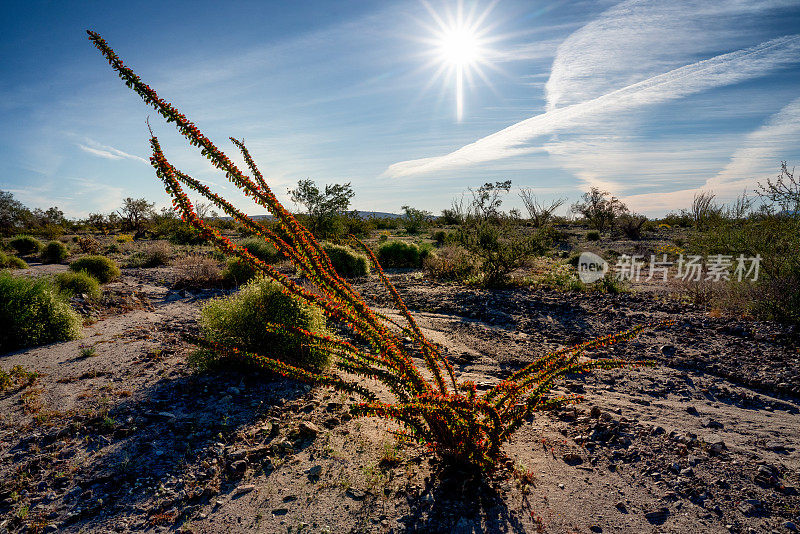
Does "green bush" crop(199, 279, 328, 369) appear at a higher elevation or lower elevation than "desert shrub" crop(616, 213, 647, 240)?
lower

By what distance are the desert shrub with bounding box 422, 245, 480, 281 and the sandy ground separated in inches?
261

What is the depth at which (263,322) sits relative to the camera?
14.2 feet

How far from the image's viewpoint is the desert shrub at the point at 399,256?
14.3m

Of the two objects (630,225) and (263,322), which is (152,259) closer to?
(263,322)

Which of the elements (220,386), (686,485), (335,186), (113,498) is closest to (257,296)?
(220,386)

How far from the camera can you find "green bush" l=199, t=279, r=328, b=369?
14.3 feet

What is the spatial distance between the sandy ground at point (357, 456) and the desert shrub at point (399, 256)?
9255 mm

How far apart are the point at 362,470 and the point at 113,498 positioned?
65.4 inches

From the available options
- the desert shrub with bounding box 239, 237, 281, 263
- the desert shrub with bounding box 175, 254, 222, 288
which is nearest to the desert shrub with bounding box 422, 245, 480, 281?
the desert shrub with bounding box 239, 237, 281, 263

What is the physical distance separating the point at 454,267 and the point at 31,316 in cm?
978

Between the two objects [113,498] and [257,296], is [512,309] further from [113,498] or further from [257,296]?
[113,498]

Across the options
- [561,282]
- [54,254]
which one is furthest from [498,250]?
[54,254]

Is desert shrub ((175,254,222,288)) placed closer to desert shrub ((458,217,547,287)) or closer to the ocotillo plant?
desert shrub ((458,217,547,287))

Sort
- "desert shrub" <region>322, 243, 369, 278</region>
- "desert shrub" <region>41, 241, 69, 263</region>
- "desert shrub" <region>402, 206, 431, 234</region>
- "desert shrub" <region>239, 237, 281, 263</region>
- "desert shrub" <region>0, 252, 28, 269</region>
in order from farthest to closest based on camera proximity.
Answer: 1. "desert shrub" <region>402, 206, 431, 234</region>
2. "desert shrub" <region>41, 241, 69, 263</region>
3. "desert shrub" <region>239, 237, 281, 263</region>
4. "desert shrub" <region>0, 252, 28, 269</region>
5. "desert shrub" <region>322, 243, 369, 278</region>
